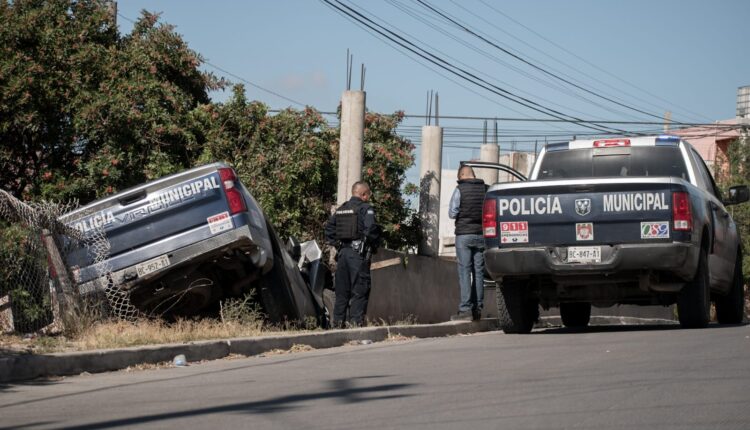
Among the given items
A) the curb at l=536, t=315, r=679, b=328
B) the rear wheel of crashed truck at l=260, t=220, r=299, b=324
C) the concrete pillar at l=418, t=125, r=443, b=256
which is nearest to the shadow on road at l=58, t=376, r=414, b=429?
the rear wheel of crashed truck at l=260, t=220, r=299, b=324

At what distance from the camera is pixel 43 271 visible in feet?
32.5

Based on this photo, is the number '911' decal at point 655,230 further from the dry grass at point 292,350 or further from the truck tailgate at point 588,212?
the dry grass at point 292,350

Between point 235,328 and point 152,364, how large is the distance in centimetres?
165

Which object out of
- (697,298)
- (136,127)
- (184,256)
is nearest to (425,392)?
(184,256)

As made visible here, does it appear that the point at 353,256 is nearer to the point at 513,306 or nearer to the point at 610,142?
the point at 513,306

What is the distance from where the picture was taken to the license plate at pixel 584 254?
35.3 ft

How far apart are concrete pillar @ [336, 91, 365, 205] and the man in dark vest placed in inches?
74.2

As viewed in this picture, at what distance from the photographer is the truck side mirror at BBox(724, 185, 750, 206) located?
43.2 feet

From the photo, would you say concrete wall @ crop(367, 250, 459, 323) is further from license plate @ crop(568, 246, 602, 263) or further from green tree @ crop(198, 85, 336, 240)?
license plate @ crop(568, 246, 602, 263)

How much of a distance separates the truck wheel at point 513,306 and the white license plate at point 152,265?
143 inches

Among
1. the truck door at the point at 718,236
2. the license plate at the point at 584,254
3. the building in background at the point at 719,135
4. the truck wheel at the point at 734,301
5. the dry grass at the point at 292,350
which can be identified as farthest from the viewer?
the building in background at the point at 719,135

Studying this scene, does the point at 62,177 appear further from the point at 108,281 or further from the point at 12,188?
the point at 108,281

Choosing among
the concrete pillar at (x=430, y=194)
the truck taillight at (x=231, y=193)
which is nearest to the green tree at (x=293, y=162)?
the concrete pillar at (x=430, y=194)

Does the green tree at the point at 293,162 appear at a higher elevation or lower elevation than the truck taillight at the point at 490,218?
higher
